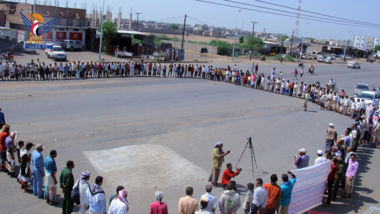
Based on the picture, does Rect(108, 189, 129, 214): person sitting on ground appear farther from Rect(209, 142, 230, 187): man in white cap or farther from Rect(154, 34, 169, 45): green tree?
Rect(154, 34, 169, 45): green tree

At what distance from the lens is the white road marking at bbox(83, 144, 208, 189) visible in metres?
10.1

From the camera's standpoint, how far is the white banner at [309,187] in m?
8.23

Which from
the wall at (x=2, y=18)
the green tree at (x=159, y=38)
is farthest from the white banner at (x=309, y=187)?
the wall at (x=2, y=18)

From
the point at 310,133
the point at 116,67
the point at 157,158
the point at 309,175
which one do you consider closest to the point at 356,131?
the point at 310,133

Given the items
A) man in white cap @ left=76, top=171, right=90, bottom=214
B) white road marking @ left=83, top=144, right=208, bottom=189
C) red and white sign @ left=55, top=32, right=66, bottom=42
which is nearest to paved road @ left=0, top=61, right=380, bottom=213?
white road marking @ left=83, top=144, right=208, bottom=189

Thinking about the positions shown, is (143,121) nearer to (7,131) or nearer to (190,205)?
(7,131)

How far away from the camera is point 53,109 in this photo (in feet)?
57.3

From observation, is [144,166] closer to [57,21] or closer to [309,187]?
[309,187]

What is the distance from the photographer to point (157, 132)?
15.1m

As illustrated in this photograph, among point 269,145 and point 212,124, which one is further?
point 212,124

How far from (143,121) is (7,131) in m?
7.51

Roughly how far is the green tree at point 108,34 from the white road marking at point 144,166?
37773 mm

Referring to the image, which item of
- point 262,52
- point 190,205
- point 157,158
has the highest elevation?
point 262,52

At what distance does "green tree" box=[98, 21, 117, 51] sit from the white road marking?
124 ft
